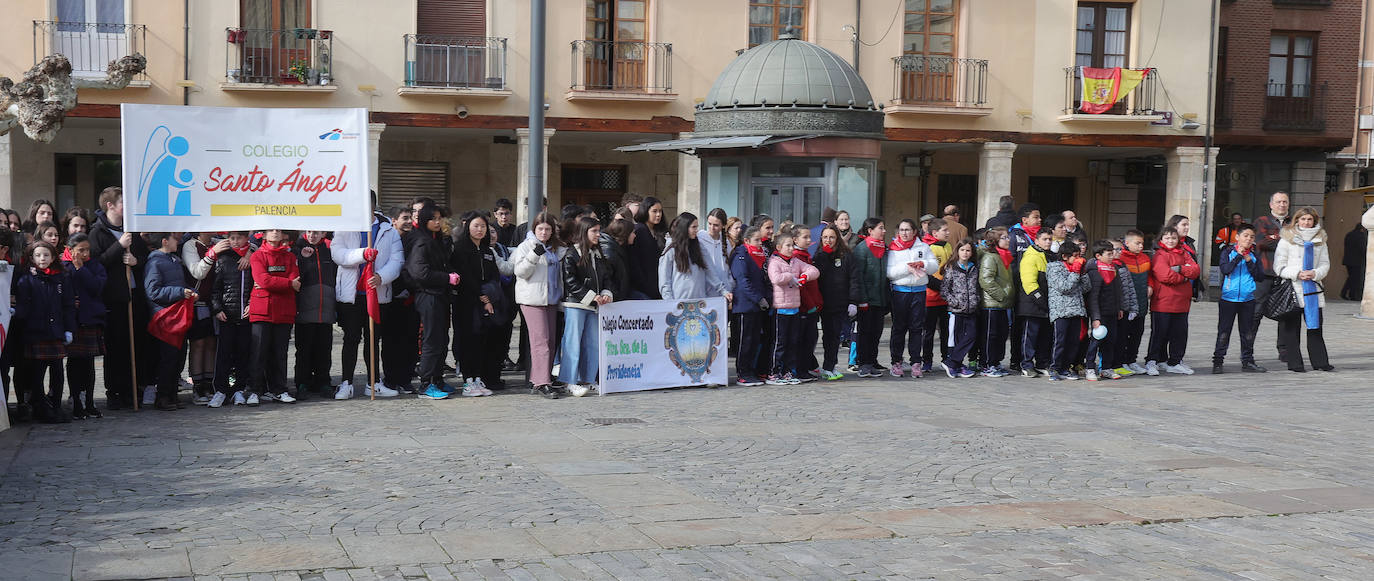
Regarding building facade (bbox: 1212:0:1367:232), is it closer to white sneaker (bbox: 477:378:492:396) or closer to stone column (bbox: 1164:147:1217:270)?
stone column (bbox: 1164:147:1217:270)

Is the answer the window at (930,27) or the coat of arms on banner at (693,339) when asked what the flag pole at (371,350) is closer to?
the coat of arms on banner at (693,339)

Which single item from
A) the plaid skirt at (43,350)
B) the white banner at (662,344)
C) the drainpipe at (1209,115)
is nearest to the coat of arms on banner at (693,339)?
the white banner at (662,344)

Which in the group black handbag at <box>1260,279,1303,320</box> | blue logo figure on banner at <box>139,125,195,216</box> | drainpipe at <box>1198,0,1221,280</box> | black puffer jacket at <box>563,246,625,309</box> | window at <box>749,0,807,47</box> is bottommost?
black handbag at <box>1260,279,1303,320</box>

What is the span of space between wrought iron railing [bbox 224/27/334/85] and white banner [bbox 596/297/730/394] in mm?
15260

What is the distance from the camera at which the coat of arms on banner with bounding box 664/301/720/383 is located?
40.2 feet

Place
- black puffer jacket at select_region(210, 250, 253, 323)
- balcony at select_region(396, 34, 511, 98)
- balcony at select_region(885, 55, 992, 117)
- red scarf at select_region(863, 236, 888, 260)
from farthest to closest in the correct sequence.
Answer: balcony at select_region(885, 55, 992, 117)
balcony at select_region(396, 34, 511, 98)
red scarf at select_region(863, 236, 888, 260)
black puffer jacket at select_region(210, 250, 253, 323)

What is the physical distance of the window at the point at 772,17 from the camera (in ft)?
89.8

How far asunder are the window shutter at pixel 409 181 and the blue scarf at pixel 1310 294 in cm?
1852

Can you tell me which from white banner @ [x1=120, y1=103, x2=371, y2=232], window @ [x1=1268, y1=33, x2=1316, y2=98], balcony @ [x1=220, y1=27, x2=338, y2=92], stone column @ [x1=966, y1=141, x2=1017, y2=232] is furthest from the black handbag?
window @ [x1=1268, y1=33, x2=1316, y2=98]

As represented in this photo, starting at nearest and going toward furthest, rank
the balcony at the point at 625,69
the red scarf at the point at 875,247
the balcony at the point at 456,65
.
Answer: the red scarf at the point at 875,247 → the balcony at the point at 456,65 → the balcony at the point at 625,69

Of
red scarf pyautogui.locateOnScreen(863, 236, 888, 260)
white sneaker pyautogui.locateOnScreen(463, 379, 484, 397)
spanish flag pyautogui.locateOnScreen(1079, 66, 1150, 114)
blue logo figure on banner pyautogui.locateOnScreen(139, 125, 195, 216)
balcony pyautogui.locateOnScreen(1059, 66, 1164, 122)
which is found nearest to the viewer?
blue logo figure on banner pyautogui.locateOnScreen(139, 125, 195, 216)

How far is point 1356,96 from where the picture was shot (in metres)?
33.0

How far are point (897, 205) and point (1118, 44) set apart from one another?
598 cm

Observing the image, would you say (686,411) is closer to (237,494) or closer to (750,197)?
(237,494)
